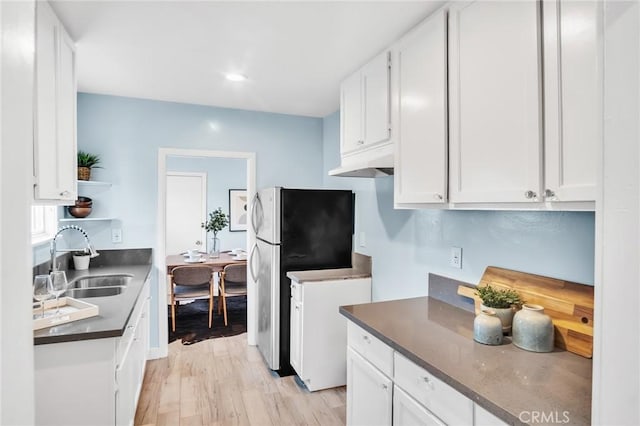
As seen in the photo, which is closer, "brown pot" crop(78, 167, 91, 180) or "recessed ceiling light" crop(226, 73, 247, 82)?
"recessed ceiling light" crop(226, 73, 247, 82)

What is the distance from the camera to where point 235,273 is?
14.1 ft

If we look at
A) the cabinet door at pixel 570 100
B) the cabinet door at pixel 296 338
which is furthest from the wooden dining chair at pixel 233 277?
the cabinet door at pixel 570 100

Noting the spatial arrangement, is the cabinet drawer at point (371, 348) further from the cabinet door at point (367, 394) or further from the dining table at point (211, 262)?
the dining table at point (211, 262)

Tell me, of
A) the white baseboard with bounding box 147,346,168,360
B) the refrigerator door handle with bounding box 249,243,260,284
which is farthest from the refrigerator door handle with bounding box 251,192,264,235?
the white baseboard with bounding box 147,346,168,360

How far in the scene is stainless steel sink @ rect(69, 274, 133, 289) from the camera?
8.94 feet

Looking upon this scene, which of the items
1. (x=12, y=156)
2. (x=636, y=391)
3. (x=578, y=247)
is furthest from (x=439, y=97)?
(x=12, y=156)

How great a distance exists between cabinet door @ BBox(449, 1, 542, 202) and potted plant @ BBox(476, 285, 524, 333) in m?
0.45

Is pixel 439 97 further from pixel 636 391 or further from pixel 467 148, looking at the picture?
pixel 636 391

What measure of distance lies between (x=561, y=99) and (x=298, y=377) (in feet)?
8.94

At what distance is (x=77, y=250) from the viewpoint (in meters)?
3.08

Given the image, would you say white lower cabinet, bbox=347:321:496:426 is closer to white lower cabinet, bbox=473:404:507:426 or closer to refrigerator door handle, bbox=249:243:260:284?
white lower cabinet, bbox=473:404:507:426

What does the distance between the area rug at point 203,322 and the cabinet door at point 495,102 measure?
3315 mm

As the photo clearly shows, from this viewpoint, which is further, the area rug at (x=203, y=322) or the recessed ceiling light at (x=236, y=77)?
the area rug at (x=203, y=322)

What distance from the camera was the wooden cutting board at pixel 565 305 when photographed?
136cm
